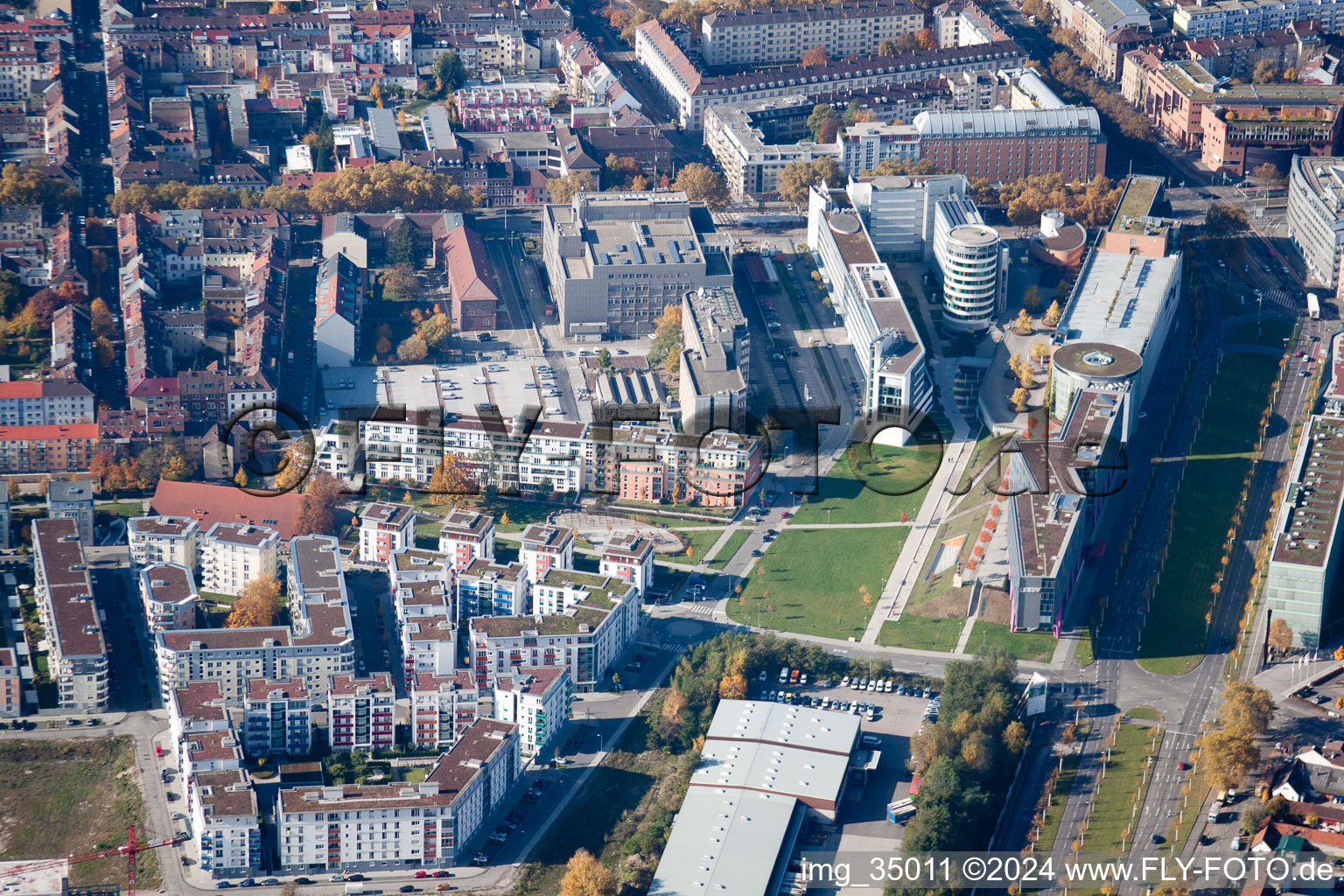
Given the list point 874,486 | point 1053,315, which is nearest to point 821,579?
point 874,486

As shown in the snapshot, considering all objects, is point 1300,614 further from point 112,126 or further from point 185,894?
point 112,126

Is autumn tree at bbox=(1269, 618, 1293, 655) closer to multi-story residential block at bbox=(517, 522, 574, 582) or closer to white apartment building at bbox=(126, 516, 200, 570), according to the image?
multi-story residential block at bbox=(517, 522, 574, 582)

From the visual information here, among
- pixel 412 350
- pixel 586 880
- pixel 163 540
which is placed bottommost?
pixel 586 880

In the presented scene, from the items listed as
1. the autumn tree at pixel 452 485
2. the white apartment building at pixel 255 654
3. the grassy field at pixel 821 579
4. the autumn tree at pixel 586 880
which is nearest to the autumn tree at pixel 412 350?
the autumn tree at pixel 452 485

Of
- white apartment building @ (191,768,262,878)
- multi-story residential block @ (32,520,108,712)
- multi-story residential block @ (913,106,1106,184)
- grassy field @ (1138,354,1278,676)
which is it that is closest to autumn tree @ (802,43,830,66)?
multi-story residential block @ (913,106,1106,184)

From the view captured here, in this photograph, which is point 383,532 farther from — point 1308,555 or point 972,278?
point 1308,555

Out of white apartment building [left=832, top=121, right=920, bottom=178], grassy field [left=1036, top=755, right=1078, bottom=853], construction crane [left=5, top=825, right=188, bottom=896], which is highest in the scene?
white apartment building [left=832, top=121, right=920, bottom=178]
